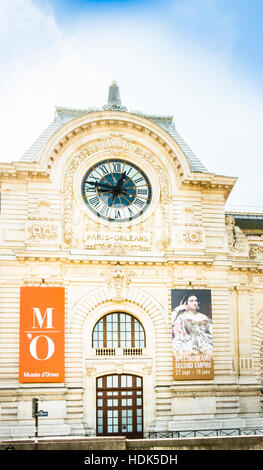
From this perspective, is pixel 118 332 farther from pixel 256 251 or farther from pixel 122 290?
pixel 256 251

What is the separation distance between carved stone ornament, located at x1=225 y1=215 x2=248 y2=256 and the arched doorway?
1040 centimetres

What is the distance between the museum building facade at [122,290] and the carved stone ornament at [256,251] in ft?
0.22

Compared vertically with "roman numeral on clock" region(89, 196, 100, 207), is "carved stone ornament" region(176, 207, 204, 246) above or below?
below

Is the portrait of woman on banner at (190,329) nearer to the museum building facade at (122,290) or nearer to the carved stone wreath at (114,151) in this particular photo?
the museum building facade at (122,290)

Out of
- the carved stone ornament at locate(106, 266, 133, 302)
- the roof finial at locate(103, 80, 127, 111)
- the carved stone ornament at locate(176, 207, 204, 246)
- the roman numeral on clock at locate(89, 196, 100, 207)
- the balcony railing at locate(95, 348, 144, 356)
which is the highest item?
the roof finial at locate(103, 80, 127, 111)

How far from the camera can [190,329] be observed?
35.9 m

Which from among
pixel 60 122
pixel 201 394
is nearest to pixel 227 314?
pixel 201 394

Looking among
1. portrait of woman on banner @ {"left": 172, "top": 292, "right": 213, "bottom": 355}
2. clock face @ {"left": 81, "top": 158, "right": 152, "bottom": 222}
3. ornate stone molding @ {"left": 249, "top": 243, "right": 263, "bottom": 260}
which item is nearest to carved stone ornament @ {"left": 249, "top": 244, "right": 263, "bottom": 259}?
ornate stone molding @ {"left": 249, "top": 243, "right": 263, "bottom": 260}

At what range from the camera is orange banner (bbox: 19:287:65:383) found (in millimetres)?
33875

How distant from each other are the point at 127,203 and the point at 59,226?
16.0 ft

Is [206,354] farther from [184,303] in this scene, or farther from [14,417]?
[14,417]

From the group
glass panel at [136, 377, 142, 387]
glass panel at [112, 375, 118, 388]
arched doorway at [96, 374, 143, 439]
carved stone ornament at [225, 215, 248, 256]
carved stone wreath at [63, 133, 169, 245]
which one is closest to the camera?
arched doorway at [96, 374, 143, 439]

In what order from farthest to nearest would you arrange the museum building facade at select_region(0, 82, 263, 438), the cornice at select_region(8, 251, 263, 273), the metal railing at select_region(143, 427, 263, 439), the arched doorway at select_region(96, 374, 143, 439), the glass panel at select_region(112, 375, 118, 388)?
the glass panel at select_region(112, 375, 118, 388), the cornice at select_region(8, 251, 263, 273), the arched doorway at select_region(96, 374, 143, 439), the museum building facade at select_region(0, 82, 263, 438), the metal railing at select_region(143, 427, 263, 439)

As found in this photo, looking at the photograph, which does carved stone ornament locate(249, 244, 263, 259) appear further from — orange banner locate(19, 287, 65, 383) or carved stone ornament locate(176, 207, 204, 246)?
orange banner locate(19, 287, 65, 383)
